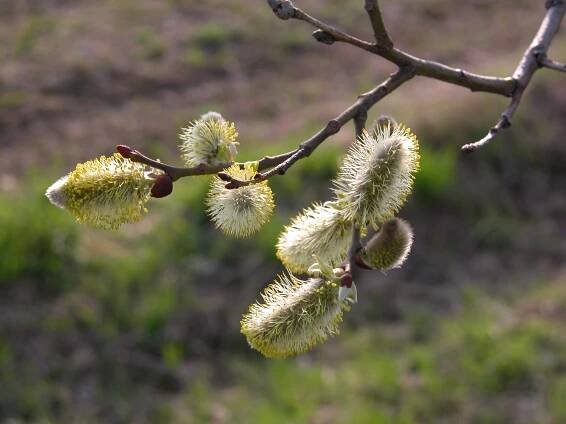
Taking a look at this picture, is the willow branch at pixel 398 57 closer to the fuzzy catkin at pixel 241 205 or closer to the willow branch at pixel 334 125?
the willow branch at pixel 334 125

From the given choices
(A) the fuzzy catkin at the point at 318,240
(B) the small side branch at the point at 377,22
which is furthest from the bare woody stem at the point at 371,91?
(A) the fuzzy catkin at the point at 318,240

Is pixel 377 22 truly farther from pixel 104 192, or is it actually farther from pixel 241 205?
pixel 104 192

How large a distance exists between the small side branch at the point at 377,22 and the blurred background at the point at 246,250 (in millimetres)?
2319

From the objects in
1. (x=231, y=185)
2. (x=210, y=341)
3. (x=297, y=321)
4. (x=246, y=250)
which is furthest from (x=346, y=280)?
(x=246, y=250)

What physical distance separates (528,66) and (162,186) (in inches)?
32.6

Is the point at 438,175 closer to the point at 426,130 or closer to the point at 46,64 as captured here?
the point at 426,130

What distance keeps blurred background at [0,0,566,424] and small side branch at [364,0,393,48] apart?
2319 mm

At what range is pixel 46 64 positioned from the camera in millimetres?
5719

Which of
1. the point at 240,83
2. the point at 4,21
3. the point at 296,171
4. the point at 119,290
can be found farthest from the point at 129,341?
the point at 4,21

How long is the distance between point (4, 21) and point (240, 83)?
1.91 meters

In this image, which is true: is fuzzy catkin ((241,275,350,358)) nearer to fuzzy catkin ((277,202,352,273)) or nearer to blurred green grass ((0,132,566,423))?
fuzzy catkin ((277,202,352,273))

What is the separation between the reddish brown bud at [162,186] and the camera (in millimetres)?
1202

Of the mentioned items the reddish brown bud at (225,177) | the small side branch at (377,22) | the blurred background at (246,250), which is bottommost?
the blurred background at (246,250)

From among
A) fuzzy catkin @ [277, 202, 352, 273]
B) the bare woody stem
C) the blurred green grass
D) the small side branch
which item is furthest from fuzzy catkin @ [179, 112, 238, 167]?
the blurred green grass
